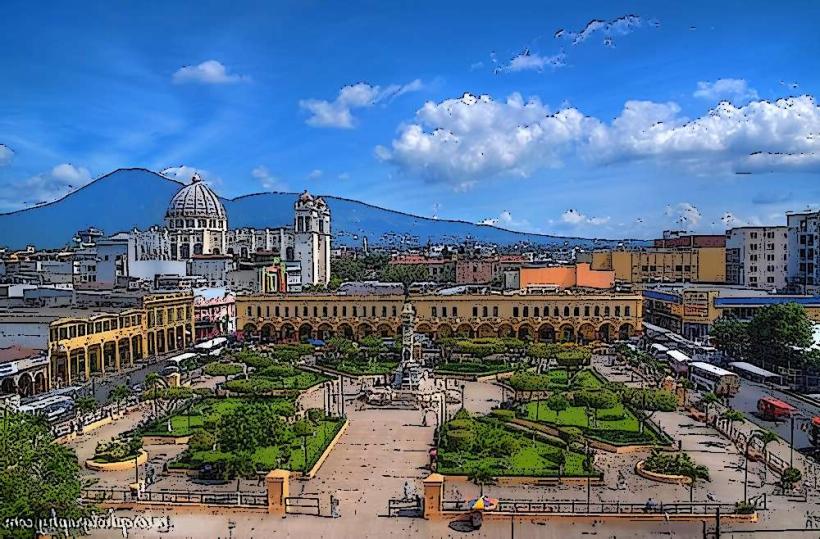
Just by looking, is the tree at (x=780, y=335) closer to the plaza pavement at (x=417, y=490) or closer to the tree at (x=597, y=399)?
the plaza pavement at (x=417, y=490)

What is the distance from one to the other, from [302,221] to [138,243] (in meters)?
20.3

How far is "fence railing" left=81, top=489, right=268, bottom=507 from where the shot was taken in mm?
21891

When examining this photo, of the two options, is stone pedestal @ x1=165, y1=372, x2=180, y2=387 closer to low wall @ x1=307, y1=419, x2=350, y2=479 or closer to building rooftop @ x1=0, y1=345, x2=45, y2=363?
building rooftop @ x1=0, y1=345, x2=45, y2=363

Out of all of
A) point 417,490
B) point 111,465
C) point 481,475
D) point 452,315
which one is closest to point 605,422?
point 481,475

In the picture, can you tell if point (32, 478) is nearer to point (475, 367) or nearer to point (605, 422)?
point (605, 422)

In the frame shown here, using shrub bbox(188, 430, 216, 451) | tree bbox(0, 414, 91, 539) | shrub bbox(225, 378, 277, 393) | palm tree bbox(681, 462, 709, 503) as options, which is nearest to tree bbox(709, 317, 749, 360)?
palm tree bbox(681, 462, 709, 503)

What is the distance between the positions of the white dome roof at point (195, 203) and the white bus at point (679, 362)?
226 feet

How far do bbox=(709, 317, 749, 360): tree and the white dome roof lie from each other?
69.0 meters

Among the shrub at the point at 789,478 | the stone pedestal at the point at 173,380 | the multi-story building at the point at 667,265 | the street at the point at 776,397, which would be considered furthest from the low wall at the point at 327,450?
the multi-story building at the point at 667,265

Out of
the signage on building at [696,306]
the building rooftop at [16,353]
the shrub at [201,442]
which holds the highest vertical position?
the signage on building at [696,306]

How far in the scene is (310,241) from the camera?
331ft

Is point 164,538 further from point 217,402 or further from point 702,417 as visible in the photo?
point 702,417

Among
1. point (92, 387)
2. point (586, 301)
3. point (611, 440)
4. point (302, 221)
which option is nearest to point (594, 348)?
point (586, 301)

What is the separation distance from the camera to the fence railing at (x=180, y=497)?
71.8ft
